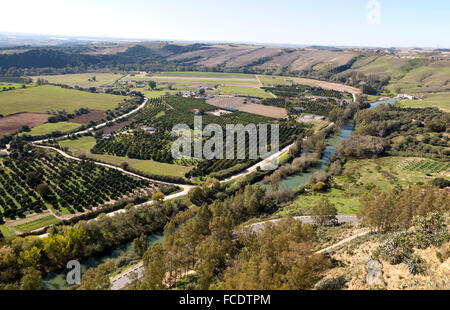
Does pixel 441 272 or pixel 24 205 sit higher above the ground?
pixel 441 272

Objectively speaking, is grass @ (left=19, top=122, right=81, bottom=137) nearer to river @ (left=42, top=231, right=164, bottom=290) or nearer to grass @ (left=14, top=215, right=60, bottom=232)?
grass @ (left=14, top=215, right=60, bottom=232)

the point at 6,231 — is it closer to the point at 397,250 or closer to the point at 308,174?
the point at 397,250

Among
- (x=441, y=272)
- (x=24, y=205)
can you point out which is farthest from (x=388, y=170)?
(x=24, y=205)

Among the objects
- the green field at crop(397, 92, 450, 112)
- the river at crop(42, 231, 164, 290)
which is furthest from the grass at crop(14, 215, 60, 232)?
the green field at crop(397, 92, 450, 112)

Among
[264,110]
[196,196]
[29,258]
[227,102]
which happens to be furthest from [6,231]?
[227,102]

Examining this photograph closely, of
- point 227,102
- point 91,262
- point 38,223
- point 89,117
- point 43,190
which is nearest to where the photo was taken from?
point 91,262

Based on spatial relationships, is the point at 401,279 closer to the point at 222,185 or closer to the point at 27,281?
the point at 27,281
